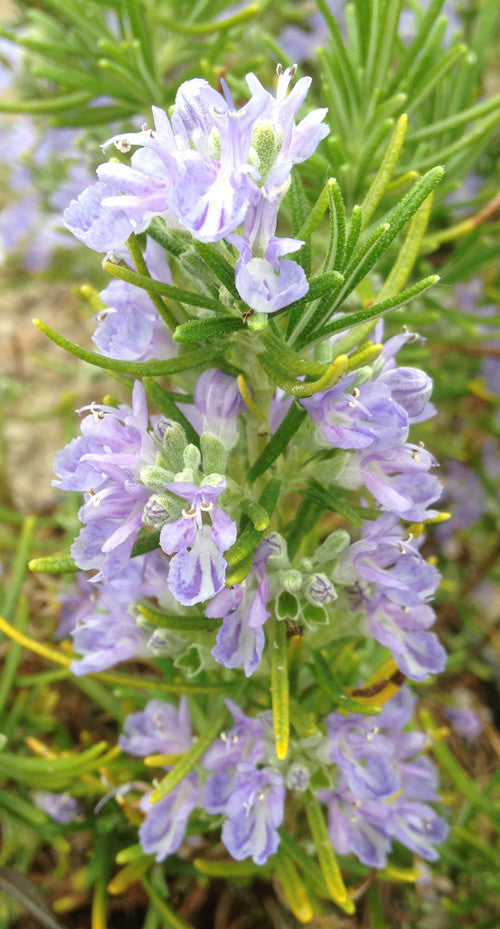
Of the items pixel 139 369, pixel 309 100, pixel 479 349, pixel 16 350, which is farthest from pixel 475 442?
pixel 139 369

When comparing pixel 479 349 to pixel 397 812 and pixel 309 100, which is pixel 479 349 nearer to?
pixel 309 100

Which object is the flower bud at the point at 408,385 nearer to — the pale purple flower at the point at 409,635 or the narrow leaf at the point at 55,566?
the pale purple flower at the point at 409,635

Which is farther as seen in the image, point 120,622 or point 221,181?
point 120,622

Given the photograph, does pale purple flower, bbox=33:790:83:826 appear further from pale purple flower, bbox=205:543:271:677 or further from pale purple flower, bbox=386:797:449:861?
pale purple flower, bbox=205:543:271:677

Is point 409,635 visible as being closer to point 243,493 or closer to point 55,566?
point 243,493

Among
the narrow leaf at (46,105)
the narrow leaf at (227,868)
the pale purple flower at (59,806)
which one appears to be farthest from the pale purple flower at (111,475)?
the narrow leaf at (46,105)

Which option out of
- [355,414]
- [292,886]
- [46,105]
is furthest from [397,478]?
[46,105]
